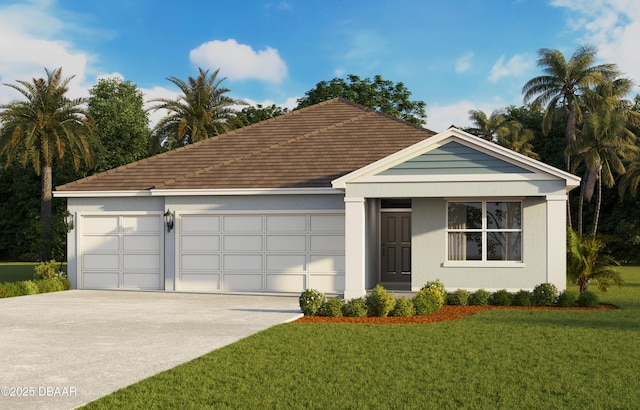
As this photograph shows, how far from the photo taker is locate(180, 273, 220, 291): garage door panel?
20156mm

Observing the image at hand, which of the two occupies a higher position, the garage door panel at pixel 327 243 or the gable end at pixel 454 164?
the gable end at pixel 454 164

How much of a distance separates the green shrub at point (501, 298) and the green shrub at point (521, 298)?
0.11m

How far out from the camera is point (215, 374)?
8297 mm

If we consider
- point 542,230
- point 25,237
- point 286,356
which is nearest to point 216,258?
point 542,230

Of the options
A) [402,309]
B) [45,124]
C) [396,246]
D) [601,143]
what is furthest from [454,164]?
[601,143]

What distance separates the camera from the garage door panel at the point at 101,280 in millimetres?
21000

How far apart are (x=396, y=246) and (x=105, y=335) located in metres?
12.0

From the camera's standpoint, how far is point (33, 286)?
19609 millimetres

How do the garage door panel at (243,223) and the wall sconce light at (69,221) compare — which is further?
the wall sconce light at (69,221)

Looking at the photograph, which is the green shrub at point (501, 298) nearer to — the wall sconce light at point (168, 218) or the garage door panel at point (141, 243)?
the wall sconce light at point (168, 218)

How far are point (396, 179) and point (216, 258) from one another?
605 centimetres

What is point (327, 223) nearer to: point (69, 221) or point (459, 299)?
point (459, 299)

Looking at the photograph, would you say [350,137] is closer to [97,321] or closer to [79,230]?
[79,230]

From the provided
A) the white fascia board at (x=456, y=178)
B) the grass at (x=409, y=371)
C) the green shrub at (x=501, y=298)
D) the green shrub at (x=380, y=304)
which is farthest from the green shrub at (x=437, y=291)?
the grass at (x=409, y=371)
